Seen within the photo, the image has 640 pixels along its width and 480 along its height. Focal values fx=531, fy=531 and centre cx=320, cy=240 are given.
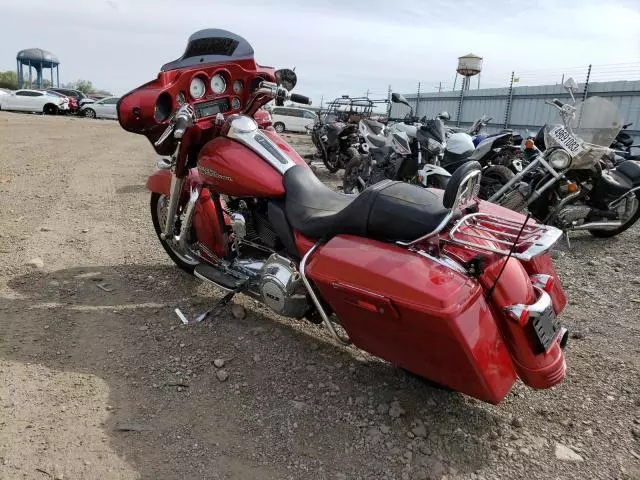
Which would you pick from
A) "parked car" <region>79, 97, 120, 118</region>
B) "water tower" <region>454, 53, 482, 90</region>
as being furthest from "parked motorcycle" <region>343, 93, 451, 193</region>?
"parked car" <region>79, 97, 120, 118</region>

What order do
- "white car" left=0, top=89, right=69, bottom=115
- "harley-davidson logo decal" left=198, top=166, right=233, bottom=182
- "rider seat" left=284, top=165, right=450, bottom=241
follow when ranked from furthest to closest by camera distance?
"white car" left=0, top=89, right=69, bottom=115 → "harley-davidson logo decal" left=198, top=166, right=233, bottom=182 → "rider seat" left=284, top=165, right=450, bottom=241

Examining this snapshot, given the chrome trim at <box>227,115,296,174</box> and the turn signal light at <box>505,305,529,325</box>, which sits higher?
the chrome trim at <box>227,115,296,174</box>

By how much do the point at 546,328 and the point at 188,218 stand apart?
237 cm

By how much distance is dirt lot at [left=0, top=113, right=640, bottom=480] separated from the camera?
7.70 ft

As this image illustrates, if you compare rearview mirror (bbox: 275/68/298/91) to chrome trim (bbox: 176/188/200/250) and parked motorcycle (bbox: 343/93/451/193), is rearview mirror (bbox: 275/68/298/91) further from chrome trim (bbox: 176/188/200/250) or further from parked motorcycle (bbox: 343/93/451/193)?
parked motorcycle (bbox: 343/93/451/193)

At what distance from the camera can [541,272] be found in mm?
2631

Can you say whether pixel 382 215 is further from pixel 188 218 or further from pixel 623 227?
pixel 623 227

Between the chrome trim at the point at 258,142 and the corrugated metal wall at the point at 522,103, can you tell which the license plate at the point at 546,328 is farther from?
the corrugated metal wall at the point at 522,103

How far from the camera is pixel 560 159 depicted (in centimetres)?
539

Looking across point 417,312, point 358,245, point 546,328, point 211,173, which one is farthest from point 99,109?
point 546,328

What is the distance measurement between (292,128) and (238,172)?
78.5 feet

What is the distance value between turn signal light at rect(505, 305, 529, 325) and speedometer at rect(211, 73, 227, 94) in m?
2.43

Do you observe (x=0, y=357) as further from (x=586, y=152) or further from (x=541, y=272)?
(x=586, y=152)

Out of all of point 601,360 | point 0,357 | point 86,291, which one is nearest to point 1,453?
point 0,357
